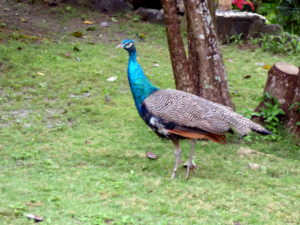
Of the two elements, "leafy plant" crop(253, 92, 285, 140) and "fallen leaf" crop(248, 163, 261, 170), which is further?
"leafy plant" crop(253, 92, 285, 140)

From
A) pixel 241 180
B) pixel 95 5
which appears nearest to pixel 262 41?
pixel 95 5

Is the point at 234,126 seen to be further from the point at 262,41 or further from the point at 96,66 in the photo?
the point at 262,41

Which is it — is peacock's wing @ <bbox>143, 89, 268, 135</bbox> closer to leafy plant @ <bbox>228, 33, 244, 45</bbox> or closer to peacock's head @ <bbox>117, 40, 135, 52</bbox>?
peacock's head @ <bbox>117, 40, 135, 52</bbox>

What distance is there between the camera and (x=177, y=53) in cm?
668

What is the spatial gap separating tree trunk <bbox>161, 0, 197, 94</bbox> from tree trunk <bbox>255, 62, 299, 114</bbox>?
95 cm

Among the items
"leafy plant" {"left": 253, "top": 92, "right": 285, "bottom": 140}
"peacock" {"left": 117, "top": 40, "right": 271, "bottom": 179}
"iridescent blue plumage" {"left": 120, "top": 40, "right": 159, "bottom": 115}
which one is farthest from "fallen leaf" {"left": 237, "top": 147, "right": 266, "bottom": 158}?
"iridescent blue plumage" {"left": 120, "top": 40, "right": 159, "bottom": 115}

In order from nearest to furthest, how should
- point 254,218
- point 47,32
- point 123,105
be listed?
point 254,218, point 123,105, point 47,32

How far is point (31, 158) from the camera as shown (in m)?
5.75

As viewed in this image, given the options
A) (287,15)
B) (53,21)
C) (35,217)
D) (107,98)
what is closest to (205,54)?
(107,98)

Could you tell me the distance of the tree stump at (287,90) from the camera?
6.62 m

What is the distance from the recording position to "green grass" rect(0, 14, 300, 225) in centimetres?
455

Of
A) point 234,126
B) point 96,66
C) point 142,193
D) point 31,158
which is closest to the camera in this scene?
point 142,193

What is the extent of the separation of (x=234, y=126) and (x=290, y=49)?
5.92 meters

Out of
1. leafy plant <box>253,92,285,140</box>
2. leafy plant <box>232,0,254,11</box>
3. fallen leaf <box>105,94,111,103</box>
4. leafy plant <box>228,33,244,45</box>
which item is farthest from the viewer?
leafy plant <box>232,0,254,11</box>
